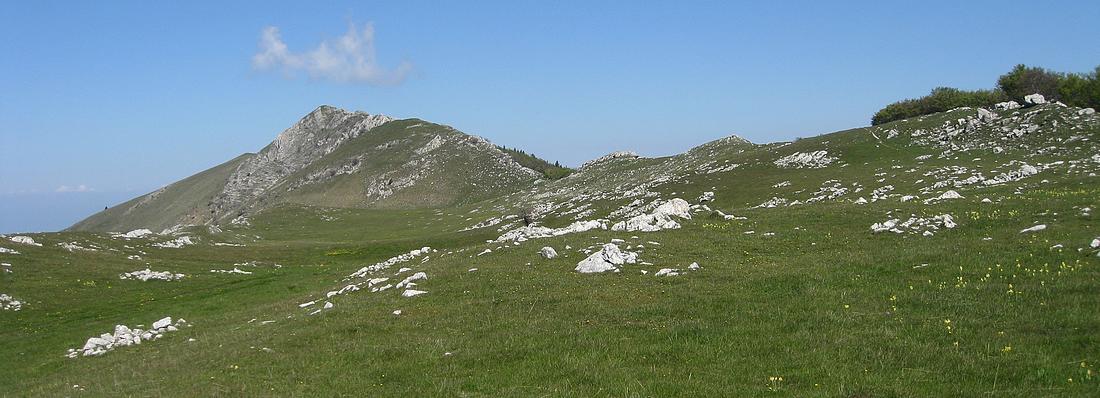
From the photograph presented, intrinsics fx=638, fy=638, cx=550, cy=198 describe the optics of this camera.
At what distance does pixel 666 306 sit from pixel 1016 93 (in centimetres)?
10759

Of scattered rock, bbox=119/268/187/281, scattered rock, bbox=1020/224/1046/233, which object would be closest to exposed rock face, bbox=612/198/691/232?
scattered rock, bbox=1020/224/1046/233

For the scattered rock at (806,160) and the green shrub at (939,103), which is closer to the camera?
the scattered rock at (806,160)

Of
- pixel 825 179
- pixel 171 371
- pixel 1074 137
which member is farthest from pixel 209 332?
pixel 1074 137

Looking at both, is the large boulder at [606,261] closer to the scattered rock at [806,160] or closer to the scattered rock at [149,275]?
the scattered rock at [149,275]

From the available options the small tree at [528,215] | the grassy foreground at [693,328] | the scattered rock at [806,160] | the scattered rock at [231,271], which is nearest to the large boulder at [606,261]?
the grassy foreground at [693,328]

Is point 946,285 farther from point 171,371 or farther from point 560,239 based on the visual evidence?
point 171,371

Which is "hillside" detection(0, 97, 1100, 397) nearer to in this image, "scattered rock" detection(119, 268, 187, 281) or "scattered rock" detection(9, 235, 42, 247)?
"scattered rock" detection(119, 268, 187, 281)

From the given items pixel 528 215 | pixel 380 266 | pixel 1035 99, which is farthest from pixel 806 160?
pixel 380 266

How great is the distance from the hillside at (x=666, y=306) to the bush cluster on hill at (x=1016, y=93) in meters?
31.6

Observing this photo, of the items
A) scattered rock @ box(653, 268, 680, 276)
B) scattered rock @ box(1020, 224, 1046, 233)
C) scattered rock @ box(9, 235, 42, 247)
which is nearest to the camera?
scattered rock @ box(1020, 224, 1046, 233)

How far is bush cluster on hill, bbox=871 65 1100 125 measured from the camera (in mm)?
88750

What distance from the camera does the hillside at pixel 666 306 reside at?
1484 centimetres

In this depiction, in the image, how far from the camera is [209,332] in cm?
3109

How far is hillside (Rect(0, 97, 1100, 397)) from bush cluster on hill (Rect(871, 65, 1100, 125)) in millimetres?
31568
